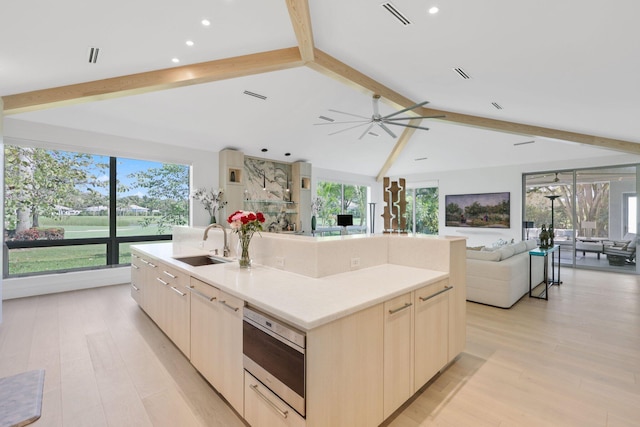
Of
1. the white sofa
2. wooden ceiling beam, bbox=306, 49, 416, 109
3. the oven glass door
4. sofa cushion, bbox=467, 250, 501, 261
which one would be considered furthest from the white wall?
the oven glass door

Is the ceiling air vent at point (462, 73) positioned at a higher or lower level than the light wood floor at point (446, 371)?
higher

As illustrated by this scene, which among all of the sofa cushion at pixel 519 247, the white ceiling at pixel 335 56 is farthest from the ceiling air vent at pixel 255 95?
the sofa cushion at pixel 519 247

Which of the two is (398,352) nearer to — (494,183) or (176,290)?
Result: (176,290)

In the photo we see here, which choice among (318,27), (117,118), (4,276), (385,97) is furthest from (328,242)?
(4,276)

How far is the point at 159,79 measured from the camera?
3666mm

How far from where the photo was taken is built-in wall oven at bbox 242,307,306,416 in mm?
1333

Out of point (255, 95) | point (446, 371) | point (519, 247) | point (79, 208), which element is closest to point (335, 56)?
point (255, 95)

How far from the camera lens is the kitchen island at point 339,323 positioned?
4.60 ft

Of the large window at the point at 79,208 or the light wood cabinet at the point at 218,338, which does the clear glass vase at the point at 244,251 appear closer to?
the light wood cabinet at the point at 218,338

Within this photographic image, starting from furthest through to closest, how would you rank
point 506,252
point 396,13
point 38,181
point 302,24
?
point 38,181 → point 506,252 → point 302,24 → point 396,13

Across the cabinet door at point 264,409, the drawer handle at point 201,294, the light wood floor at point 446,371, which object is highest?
the drawer handle at point 201,294

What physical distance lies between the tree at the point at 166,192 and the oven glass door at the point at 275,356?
5165 millimetres

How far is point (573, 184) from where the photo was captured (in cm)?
698

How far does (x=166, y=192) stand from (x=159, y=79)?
2.92m
